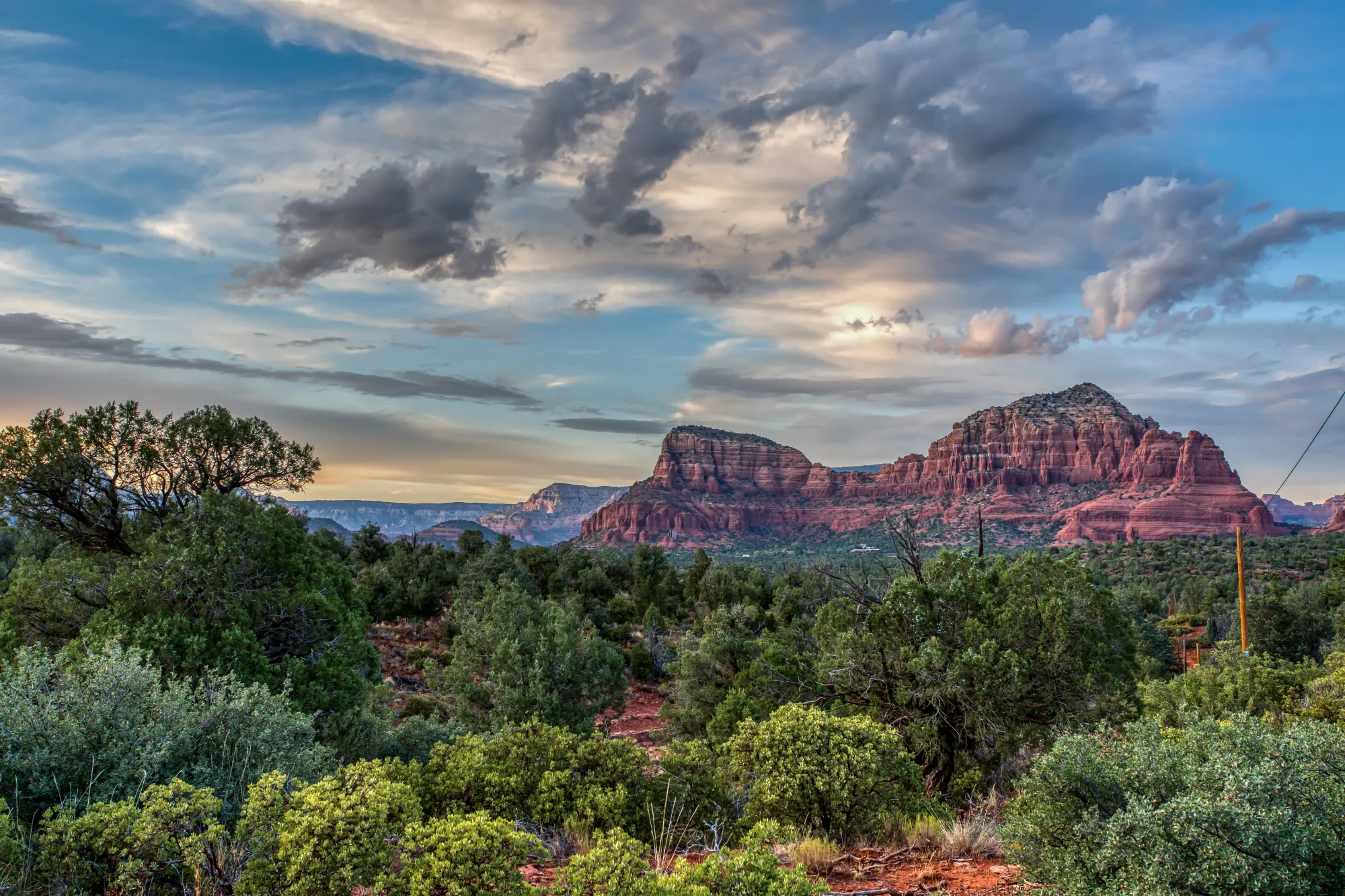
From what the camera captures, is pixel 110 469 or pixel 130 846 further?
pixel 110 469

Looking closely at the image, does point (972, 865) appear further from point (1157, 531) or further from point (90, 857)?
point (1157, 531)

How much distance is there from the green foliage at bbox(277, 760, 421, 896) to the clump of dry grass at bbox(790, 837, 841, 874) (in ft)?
13.6

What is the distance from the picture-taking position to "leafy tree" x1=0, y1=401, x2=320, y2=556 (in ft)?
49.1

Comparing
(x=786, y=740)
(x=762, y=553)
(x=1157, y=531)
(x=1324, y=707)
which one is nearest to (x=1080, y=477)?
(x=1157, y=531)

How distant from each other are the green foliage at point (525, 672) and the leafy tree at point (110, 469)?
7851 millimetres

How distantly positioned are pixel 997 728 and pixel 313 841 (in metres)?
11.3

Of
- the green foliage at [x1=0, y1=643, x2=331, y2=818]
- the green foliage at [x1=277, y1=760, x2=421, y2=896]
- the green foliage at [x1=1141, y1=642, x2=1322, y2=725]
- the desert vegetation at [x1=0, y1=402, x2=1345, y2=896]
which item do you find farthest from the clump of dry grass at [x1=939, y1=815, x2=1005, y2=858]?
the green foliage at [x1=1141, y1=642, x2=1322, y2=725]

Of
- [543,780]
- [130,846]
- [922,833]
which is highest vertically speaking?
[130,846]

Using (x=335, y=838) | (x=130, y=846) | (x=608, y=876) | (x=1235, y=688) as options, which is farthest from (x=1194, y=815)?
(x=1235, y=688)

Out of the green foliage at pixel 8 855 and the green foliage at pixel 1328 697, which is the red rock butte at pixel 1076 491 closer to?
the green foliage at pixel 1328 697

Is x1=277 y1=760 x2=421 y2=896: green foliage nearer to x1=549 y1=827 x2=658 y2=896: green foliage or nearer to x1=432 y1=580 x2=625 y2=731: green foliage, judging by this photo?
x1=549 y1=827 x2=658 y2=896: green foliage

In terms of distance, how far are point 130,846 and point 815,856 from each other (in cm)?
629

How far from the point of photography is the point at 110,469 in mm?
15758

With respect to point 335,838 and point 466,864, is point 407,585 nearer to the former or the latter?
point 335,838
